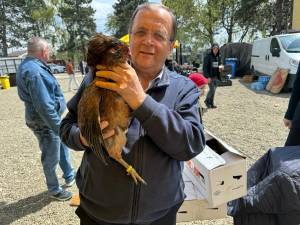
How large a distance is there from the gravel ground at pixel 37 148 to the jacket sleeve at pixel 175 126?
247 centimetres

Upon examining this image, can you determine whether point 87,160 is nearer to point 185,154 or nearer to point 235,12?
point 185,154

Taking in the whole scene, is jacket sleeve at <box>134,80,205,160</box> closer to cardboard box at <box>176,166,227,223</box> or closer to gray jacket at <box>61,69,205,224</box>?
gray jacket at <box>61,69,205,224</box>

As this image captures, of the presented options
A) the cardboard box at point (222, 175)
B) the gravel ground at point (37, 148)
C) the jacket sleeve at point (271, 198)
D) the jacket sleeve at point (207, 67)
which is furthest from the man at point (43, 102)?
the jacket sleeve at point (207, 67)

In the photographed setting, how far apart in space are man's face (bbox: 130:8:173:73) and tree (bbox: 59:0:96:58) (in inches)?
2280

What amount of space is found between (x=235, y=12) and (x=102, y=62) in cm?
3691

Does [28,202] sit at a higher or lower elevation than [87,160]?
lower

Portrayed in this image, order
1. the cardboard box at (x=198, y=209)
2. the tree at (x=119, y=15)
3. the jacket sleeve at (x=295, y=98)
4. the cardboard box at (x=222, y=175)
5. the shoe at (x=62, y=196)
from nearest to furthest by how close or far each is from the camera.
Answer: the cardboard box at (x=222, y=175)
the cardboard box at (x=198, y=209)
the jacket sleeve at (x=295, y=98)
the shoe at (x=62, y=196)
the tree at (x=119, y=15)

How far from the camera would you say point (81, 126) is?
4.48ft

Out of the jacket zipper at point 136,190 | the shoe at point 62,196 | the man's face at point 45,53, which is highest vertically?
the man's face at point 45,53

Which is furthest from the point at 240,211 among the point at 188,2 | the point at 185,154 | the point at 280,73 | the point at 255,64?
the point at 188,2

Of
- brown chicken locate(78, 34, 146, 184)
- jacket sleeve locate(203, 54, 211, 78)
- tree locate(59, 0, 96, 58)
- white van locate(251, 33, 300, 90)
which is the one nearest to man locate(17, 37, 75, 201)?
brown chicken locate(78, 34, 146, 184)

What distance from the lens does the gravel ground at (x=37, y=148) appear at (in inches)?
165

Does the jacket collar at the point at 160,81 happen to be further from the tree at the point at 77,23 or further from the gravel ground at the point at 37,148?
the tree at the point at 77,23

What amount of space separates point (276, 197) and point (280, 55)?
1202 centimetres
